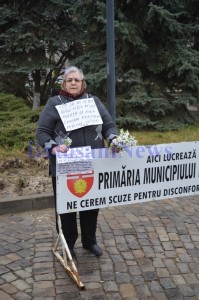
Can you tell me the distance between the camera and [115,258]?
3.86m

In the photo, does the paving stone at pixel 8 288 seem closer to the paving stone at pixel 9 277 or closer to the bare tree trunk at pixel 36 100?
the paving stone at pixel 9 277

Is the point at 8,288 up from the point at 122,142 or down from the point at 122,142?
down

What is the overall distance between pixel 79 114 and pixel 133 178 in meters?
0.78

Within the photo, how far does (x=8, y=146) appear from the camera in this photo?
7109 mm

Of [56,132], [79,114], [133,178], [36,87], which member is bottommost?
[133,178]

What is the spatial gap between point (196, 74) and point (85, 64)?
271 cm

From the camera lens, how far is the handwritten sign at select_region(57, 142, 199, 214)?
341 centimetres

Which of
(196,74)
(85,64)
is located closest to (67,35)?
(85,64)

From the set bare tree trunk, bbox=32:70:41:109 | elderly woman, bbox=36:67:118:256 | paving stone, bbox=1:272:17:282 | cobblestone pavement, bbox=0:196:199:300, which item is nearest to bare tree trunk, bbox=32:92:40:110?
bare tree trunk, bbox=32:70:41:109

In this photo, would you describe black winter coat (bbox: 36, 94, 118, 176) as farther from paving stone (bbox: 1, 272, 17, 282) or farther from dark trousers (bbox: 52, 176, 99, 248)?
paving stone (bbox: 1, 272, 17, 282)

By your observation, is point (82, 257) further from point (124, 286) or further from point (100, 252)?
point (124, 286)

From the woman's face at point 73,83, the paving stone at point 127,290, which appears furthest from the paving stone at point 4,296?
the woman's face at point 73,83

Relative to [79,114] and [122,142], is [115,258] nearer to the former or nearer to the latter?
[122,142]

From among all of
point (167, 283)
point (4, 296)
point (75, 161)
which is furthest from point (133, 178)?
point (4, 296)
